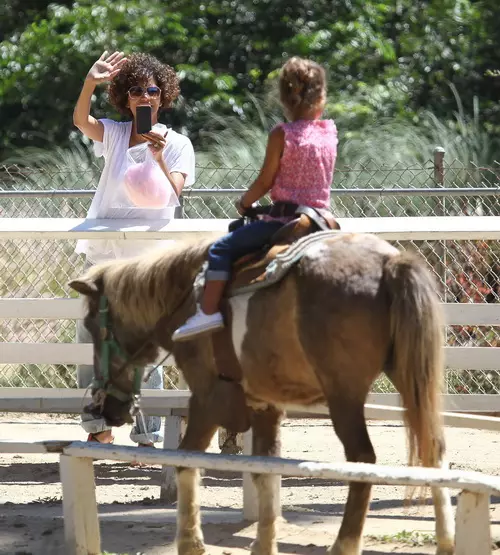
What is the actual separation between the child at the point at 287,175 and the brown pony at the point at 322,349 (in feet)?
0.42

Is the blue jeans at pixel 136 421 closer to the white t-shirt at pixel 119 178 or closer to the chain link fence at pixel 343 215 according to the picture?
the white t-shirt at pixel 119 178

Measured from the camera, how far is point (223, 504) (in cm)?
658

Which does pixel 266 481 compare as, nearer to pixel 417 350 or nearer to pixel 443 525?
pixel 443 525

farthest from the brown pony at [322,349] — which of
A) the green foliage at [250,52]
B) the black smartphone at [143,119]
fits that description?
the green foliage at [250,52]

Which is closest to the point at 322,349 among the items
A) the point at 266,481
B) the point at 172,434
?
the point at 266,481

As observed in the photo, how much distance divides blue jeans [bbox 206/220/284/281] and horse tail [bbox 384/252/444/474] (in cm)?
55

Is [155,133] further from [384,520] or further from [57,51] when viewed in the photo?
[57,51]

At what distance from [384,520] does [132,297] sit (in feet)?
5.93

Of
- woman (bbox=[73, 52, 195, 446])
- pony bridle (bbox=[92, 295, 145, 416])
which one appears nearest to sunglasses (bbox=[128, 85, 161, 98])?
woman (bbox=[73, 52, 195, 446])

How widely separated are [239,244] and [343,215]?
16.3 ft

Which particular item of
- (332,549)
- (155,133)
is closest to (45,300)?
(155,133)

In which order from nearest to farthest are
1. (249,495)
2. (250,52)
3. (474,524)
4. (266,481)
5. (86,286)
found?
(474,524)
(266,481)
(86,286)
(249,495)
(250,52)

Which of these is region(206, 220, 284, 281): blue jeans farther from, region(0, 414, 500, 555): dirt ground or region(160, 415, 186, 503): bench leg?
region(160, 415, 186, 503): bench leg

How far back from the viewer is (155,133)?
6.16m
